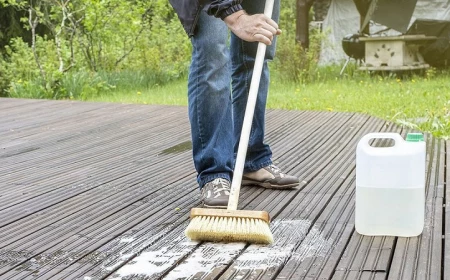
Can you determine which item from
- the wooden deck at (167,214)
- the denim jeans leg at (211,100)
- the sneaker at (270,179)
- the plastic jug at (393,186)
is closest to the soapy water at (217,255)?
the wooden deck at (167,214)

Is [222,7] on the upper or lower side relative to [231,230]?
upper

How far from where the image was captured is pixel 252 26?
2371mm

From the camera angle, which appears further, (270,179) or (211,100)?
(270,179)

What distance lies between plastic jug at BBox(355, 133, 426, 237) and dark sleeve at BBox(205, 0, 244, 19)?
2.05ft

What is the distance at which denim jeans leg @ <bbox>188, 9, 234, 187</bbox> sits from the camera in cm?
245

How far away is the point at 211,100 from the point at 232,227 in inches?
22.8

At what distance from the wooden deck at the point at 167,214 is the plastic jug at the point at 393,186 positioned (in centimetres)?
5

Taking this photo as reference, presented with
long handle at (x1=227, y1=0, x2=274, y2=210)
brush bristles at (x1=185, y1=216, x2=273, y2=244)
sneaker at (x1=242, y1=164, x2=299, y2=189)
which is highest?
long handle at (x1=227, y1=0, x2=274, y2=210)

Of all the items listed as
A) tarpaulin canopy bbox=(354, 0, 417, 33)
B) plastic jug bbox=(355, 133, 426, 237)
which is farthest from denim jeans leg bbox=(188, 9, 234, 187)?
tarpaulin canopy bbox=(354, 0, 417, 33)

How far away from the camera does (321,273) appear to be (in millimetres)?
1819

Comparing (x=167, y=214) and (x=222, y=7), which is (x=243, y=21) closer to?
(x=222, y=7)

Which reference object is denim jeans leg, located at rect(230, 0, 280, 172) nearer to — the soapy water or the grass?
the soapy water

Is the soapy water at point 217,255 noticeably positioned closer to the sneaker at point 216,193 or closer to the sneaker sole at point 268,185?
the sneaker at point 216,193

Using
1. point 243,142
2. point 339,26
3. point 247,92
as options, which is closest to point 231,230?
point 243,142
